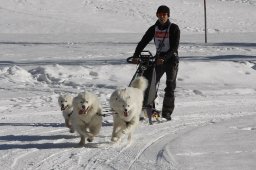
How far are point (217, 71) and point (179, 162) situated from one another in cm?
944

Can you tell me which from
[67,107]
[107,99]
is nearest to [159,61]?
[67,107]

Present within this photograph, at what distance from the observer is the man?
895 cm

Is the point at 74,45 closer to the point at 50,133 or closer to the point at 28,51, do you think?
the point at 28,51

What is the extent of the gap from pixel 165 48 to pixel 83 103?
2.61 metres

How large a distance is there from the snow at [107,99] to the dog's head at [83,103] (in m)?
0.47

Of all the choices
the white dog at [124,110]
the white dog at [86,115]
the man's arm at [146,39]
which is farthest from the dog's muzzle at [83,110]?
the man's arm at [146,39]

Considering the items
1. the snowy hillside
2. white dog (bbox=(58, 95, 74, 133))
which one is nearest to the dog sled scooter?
white dog (bbox=(58, 95, 74, 133))

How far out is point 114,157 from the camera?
6.46 meters

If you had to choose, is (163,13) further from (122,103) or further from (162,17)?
(122,103)

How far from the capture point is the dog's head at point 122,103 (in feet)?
23.2

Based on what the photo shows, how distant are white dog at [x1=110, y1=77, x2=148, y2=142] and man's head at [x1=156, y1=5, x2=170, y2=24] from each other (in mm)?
1792

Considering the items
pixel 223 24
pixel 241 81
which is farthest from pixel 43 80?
pixel 223 24

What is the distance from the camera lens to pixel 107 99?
1152 cm

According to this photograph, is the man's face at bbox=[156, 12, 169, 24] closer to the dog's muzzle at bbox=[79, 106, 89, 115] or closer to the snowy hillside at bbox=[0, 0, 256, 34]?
the dog's muzzle at bbox=[79, 106, 89, 115]
